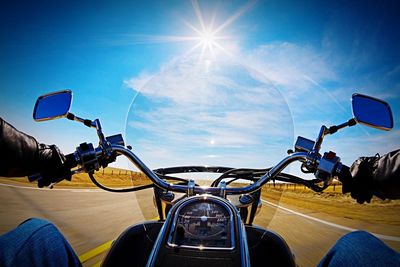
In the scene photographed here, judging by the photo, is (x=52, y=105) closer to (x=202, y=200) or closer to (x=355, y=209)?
(x=202, y=200)

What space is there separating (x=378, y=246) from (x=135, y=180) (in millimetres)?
1473

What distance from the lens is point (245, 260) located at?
1004 mm

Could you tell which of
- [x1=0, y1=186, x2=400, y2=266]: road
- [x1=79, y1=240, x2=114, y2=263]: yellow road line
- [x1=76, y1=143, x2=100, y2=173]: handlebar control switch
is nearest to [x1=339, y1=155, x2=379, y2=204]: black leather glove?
Result: [x1=76, y1=143, x2=100, y2=173]: handlebar control switch

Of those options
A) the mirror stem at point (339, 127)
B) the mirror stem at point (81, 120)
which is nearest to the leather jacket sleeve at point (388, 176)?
the mirror stem at point (339, 127)

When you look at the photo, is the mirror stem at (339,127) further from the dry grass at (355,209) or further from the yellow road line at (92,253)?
the yellow road line at (92,253)

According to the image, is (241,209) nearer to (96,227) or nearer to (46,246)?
(46,246)

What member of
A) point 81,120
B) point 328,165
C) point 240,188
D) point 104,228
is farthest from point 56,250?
point 104,228

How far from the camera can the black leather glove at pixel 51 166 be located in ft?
4.83

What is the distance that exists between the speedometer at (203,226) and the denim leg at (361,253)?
1.44 feet

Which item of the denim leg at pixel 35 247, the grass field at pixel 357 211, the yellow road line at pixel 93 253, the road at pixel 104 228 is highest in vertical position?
the denim leg at pixel 35 247

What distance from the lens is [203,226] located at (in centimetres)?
119

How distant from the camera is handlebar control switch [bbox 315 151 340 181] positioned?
1.47 meters

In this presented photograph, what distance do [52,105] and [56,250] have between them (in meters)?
1.03

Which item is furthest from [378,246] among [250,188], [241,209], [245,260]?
[241,209]
